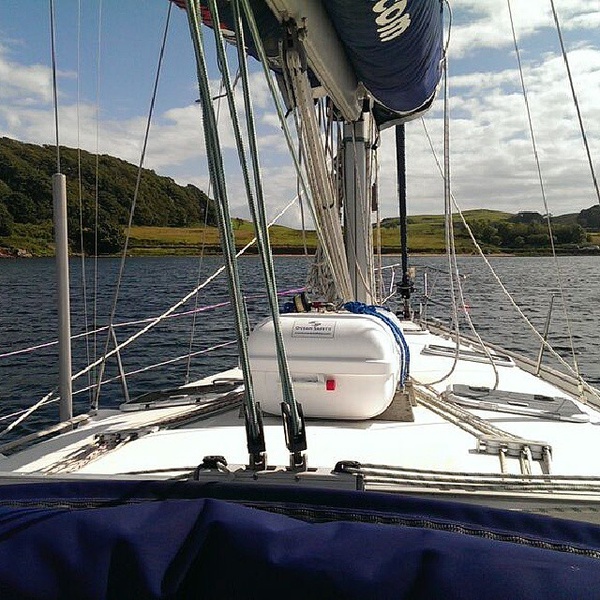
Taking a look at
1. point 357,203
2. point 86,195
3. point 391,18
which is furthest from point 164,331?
point 391,18

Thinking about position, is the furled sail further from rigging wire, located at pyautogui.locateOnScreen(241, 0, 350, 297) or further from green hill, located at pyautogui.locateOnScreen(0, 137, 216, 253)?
green hill, located at pyautogui.locateOnScreen(0, 137, 216, 253)

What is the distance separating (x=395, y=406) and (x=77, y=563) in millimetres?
2022

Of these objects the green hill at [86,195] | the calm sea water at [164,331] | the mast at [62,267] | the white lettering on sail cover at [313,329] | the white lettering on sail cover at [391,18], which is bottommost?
the calm sea water at [164,331]

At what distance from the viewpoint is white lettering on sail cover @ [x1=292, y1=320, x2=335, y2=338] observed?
2.44 meters

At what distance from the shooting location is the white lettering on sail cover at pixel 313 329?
2.44 metres

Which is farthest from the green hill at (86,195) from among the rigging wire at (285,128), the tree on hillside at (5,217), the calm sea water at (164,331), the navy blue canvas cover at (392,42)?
the calm sea water at (164,331)

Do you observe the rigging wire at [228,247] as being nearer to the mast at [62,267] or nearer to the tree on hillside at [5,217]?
the mast at [62,267]

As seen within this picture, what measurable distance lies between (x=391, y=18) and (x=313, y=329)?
131 cm

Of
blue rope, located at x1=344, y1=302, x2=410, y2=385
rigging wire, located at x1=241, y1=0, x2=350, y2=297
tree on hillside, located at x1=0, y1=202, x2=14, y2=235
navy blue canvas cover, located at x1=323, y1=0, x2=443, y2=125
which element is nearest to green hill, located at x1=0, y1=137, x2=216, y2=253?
tree on hillside, located at x1=0, y1=202, x2=14, y2=235

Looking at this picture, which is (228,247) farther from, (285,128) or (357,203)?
(357,203)

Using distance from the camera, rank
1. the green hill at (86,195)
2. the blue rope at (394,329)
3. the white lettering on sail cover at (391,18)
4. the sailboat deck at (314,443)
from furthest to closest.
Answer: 1. the green hill at (86,195)
2. the blue rope at (394,329)
3. the white lettering on sail cover at (391,18)
4. the sailboat deck at (314,443)

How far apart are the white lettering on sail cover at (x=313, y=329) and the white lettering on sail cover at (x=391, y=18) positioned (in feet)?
4.14

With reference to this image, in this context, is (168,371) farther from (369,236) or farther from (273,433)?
(273,433)

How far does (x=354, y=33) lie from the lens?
107 inches
